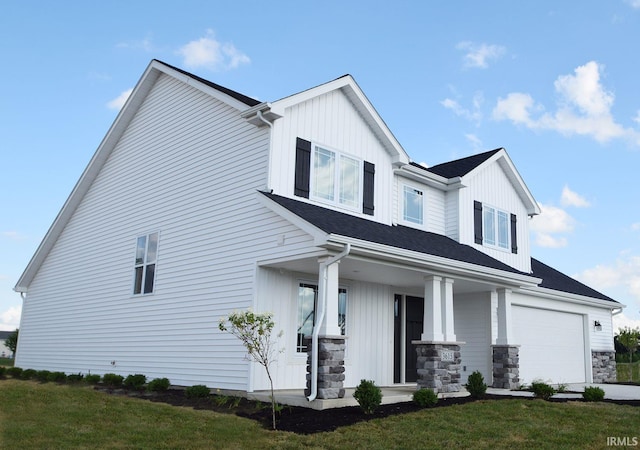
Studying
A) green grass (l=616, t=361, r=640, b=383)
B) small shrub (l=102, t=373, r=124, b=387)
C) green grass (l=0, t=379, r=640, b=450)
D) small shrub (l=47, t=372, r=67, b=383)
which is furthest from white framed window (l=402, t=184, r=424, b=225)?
green grass (l=616, t=361, r=640, b=383)

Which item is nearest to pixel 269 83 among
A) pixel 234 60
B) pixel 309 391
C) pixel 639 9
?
pixel 234 60

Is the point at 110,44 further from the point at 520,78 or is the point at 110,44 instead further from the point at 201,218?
the point at 520,78

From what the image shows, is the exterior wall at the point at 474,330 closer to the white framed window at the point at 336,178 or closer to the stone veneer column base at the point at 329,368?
the white framed window at the point at 336,178

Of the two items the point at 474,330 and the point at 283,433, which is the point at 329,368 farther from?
the point at 474,330

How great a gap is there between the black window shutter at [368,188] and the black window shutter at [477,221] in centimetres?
458

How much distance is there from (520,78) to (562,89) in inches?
46.4

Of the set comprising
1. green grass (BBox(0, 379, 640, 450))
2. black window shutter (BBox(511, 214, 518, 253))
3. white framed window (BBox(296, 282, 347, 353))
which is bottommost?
green grass (BBox(0, 379, 640, 450))

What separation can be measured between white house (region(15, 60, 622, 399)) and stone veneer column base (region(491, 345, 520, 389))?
55 mm

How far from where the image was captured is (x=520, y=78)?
1631 centimetres

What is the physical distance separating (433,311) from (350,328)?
6.84ft

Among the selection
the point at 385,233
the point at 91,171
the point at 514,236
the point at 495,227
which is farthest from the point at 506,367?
the point at 91,171

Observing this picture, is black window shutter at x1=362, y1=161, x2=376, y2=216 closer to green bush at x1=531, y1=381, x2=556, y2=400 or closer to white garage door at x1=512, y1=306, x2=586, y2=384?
green bush at x1=531, y1=381, x2=556, y2=400

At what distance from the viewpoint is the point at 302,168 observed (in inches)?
517

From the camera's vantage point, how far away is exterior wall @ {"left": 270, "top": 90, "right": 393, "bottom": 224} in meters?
12.7
